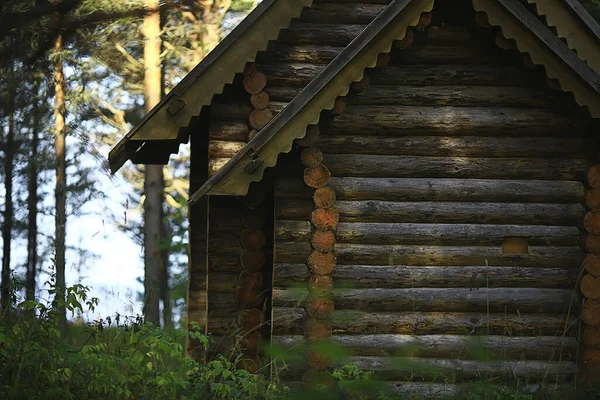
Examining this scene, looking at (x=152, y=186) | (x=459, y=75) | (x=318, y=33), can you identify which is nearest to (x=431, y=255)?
(x=459, y=75)

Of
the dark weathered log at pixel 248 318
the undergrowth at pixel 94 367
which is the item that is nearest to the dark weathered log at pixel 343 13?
the dark weathered log at pixel 248 318

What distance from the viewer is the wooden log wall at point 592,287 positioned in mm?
9688

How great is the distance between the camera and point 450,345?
31.8 ft

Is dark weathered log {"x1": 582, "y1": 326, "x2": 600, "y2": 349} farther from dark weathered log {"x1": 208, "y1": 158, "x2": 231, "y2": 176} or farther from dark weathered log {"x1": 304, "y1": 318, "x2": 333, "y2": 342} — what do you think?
dark weathered log {"x1": 208, "y1": 158, "x2": 231, "y2": 176}

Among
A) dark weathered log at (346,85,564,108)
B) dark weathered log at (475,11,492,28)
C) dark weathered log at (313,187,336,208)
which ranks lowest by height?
dark weathered log at (313,187,336,208)

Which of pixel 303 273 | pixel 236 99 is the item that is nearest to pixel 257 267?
pixel 303 273

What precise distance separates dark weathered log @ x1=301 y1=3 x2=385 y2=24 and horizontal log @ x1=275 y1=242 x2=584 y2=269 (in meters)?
3.83

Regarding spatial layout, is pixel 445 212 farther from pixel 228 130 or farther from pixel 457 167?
pixel 228 130

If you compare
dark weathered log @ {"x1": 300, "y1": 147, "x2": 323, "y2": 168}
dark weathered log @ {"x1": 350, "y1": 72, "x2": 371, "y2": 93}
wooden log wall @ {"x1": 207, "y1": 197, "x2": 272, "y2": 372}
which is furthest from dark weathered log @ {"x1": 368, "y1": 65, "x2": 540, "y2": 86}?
wooden log wall @ {"x1": 207, "y1": 197, "x2": 272, "y2": 372}

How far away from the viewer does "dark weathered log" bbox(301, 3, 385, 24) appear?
12.2 metres

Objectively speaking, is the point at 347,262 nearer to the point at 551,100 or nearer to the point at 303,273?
the point at 303,273

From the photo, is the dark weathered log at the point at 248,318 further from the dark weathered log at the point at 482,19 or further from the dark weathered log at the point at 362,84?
the dark weathered log at the point at 482,19

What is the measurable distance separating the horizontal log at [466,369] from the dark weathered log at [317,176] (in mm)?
1882

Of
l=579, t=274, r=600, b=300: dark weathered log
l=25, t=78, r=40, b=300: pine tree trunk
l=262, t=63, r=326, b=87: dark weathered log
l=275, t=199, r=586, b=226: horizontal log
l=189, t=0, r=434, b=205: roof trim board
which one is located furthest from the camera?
l=25, t=78, r=40, b=300: pine tree trunk
